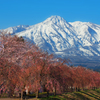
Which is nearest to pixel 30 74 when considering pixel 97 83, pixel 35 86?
pixel 35 86

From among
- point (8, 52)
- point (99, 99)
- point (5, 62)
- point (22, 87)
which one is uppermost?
point (8, 52)

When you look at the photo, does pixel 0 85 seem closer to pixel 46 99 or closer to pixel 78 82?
pixel 46 99

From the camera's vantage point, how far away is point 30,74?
38656 mm

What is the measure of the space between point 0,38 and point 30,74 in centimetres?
1681

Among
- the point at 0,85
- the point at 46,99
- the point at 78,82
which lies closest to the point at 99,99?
the point at 78,82

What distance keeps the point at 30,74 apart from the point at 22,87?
128 inches

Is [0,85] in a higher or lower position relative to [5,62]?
lower

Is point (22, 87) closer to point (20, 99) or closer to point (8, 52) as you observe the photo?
point (20, 99)

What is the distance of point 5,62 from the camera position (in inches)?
1587

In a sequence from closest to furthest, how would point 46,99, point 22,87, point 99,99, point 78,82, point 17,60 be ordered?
1. point 22,87
2. point 46,99
3. point 17,60
4. point 99,99
5. point 78,82

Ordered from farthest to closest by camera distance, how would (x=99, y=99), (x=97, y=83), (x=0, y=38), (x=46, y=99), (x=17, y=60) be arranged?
(x=97, y=83), (x=99, y=99), (x=0, y=38), (x=17, y=60), (x=46, y=99)

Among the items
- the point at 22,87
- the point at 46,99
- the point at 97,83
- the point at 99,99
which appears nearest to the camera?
the point at 22,87

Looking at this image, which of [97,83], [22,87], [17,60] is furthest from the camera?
[97,83]

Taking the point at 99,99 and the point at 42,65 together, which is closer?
the point at 42,65
